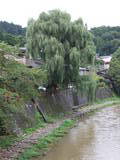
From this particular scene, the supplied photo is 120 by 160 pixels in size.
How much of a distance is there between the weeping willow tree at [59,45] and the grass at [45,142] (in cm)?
451

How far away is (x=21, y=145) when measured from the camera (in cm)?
1788

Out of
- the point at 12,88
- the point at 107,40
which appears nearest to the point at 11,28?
the point at 107,40

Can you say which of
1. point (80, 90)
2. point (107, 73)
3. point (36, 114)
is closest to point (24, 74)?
point (36, 114)

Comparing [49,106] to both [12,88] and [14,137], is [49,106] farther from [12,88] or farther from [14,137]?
[12,88]

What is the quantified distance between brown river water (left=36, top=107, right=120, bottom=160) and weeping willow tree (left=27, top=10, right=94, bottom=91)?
4.07 meters

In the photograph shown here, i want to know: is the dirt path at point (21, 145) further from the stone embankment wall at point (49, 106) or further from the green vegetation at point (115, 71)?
the green vegetation at point (115, 71)

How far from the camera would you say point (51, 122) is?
85.6 feet

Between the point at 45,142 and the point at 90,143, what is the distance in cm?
256

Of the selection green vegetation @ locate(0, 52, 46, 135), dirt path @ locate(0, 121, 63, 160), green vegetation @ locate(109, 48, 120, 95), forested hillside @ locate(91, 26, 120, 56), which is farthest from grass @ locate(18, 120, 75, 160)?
forested hillside @ locate(91, 26, 120, 56)

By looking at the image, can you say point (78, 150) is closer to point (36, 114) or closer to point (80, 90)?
point (36, 114)

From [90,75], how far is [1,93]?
1827 centimetres

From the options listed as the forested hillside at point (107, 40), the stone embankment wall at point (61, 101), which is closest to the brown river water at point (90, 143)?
the stone embankment wall at point (61, 101)

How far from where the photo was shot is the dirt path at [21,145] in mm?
15693

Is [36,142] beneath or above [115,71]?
beneath
